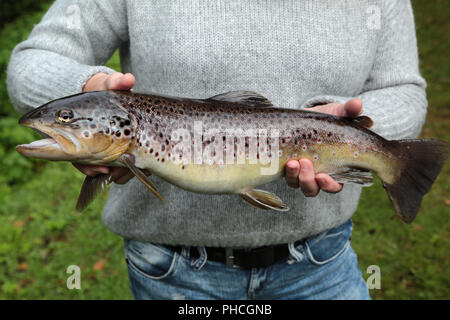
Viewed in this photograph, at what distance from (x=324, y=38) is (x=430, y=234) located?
12.2 ft

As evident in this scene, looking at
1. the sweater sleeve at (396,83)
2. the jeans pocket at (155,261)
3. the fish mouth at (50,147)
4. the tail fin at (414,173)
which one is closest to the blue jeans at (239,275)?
the jeans pocket at (155,261)

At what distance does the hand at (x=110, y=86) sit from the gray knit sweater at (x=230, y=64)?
0.08 m

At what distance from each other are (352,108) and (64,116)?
1.25m

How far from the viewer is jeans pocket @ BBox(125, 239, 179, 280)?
2299mm

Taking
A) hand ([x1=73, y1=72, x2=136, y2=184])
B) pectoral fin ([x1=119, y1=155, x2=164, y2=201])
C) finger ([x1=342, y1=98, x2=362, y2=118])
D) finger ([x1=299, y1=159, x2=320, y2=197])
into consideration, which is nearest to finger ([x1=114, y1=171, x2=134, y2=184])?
hand ([x1=73, y1=72, x2=136, y2=184])

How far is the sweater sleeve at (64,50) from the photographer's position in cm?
198

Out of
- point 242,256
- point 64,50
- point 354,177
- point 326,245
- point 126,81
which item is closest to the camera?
point 126,81

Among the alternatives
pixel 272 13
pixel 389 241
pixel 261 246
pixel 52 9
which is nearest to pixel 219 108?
Result: pixel 272 13

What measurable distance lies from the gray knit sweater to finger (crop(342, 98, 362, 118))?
0.18m

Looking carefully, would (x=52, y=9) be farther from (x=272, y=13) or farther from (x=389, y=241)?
(x=389, y=241)

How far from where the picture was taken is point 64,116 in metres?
1.68

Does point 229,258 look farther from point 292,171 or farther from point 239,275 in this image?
point 292,171

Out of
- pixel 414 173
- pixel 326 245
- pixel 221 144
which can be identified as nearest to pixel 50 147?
pixel 221 144

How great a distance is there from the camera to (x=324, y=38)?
216 cm
